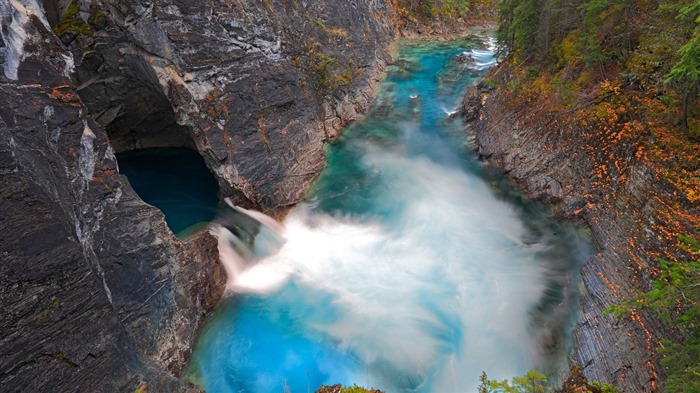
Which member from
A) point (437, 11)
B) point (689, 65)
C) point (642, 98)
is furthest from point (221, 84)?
point (437, 11)

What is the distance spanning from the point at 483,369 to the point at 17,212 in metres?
10.6

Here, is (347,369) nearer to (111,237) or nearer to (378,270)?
(378,270)

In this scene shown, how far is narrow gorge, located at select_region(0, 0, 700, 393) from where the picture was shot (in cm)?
667

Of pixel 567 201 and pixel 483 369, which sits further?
pixel 567 201

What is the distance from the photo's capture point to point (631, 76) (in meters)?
12.0

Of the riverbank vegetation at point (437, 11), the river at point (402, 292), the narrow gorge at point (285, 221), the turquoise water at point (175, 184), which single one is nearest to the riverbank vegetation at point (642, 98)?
the narrow gorge at point (285, 221)

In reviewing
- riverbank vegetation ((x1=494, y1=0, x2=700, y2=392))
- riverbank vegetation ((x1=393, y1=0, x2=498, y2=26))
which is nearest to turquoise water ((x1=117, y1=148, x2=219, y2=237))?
riverbank vegetation ((x1=494, y1=0, x2=700, y2=392))

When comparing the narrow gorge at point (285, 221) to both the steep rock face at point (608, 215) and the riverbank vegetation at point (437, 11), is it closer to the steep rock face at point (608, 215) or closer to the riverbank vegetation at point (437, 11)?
the steep rock face at point (608, 215)

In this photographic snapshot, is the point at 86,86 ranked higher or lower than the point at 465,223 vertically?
higher

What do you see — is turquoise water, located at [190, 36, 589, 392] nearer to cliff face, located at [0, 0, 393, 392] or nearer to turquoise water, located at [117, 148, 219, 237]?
cliff face, located at [0, 0, 393, 392]

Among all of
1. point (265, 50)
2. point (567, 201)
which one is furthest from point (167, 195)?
→ point (567, 201)

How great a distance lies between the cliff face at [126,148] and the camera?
5965 millimetres

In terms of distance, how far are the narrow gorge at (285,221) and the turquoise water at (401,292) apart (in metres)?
0.06

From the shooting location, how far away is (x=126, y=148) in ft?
59.7
